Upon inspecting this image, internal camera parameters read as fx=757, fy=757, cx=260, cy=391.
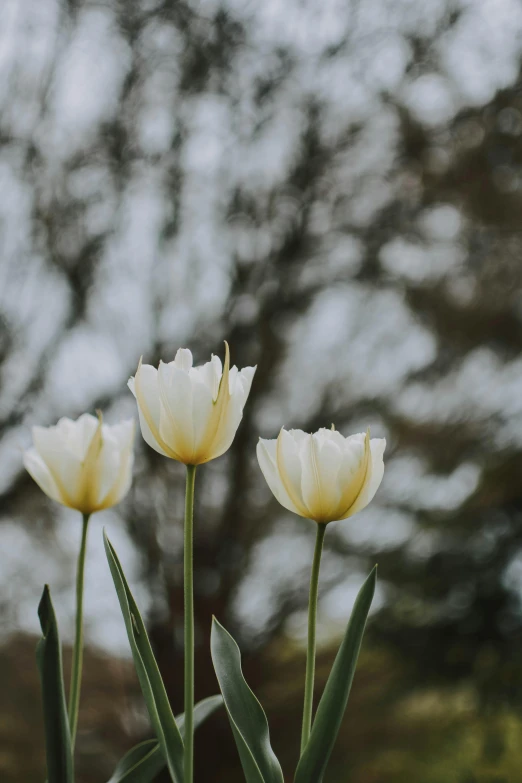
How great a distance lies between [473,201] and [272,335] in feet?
1.76

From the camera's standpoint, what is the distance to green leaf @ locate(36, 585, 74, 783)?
18 cm

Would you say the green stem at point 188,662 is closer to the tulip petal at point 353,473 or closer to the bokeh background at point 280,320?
the tulip petal at point 353,473

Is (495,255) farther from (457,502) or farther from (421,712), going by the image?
(421,712)

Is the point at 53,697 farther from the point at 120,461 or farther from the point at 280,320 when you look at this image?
the point at 280,320

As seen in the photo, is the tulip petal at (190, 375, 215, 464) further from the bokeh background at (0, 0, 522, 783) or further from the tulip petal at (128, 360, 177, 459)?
the bokeh background at (0, 0, 522, 783)

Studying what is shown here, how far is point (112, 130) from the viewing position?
1.52m

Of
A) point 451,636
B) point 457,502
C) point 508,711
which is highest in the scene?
point 457,502

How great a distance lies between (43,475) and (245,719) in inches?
3.5

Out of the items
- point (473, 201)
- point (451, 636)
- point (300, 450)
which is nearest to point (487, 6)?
point (473, 201)

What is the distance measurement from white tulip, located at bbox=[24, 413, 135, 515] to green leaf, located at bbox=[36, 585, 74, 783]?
0.03 m

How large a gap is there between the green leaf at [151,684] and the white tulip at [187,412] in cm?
3

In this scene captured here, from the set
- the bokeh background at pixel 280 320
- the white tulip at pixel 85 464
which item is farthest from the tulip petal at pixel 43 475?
the bokeh background at pixel 280 320

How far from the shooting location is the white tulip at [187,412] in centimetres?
21

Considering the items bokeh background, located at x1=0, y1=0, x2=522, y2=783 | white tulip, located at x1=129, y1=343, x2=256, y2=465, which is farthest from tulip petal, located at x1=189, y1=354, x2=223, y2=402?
bokeh background, located at x1=0, y1=0, x2=522, y2=783
